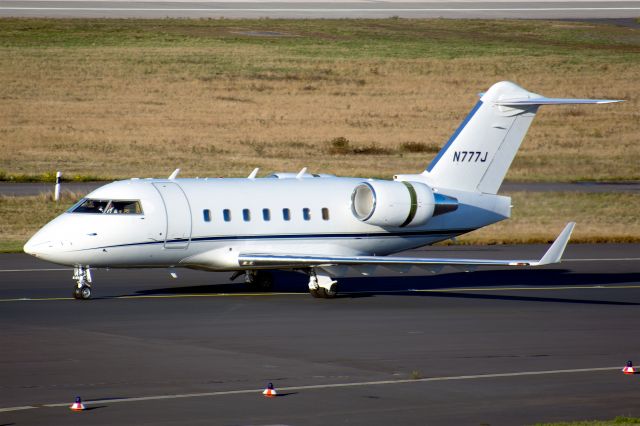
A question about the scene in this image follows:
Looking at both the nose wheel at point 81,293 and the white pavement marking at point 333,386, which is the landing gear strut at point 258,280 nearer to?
the nose wheel at point 81,293

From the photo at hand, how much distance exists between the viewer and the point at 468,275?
1380 inches

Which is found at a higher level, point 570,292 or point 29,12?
point 29,12

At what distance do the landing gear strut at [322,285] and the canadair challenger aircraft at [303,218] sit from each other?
27 mm

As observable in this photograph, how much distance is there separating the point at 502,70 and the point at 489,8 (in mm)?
18102

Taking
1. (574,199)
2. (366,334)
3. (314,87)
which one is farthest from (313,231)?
(314,87)

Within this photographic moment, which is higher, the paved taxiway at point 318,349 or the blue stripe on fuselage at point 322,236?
the blue stripe on fuselage at point 322,236

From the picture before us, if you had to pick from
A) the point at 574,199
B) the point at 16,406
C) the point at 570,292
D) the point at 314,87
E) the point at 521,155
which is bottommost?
the point at 16,406

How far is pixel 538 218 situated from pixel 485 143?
17.0 meters

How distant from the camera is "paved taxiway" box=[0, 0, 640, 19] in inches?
4085

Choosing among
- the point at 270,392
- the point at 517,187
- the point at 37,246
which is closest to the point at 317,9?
the point at 517,187

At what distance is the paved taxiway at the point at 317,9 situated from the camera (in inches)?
4085

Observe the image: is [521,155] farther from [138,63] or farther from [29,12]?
[29,12]

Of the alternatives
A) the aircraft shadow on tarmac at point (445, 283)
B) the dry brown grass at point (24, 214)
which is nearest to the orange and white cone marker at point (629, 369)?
the aircraft shadow on tarmac at point (445, 283)

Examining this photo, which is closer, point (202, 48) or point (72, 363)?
point (72, 363)
